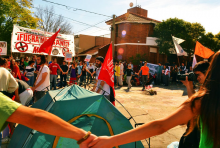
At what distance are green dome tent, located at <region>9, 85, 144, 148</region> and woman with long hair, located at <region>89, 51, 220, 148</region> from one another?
1.52 metres

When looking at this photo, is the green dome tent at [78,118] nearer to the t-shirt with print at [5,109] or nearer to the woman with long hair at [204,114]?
the woman with long hair at [204,114]

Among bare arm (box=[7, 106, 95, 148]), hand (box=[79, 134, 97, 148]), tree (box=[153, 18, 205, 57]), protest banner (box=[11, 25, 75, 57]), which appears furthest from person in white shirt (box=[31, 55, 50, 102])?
tree (box=[153, 18, 205, 57])

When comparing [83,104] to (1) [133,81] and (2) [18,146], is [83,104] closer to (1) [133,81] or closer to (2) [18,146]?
(2) [18,146]

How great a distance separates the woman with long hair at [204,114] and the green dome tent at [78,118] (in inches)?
59.8

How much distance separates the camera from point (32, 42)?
9.40m

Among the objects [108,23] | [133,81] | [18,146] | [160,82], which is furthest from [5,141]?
[108,23]

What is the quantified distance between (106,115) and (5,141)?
2448 millimetres

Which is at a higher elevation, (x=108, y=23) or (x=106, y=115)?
(x=108, y=23)

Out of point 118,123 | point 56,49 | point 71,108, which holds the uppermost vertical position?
point 56,49

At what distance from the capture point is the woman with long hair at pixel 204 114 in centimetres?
114

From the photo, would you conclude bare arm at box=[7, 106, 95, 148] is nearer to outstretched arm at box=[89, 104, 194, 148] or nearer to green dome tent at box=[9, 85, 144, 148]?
outstretched arm at box=[89, 104, 194, 148]

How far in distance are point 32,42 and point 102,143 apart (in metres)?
9.29

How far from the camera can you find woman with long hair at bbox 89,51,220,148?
44.9 inches

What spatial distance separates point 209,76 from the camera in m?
1.19
